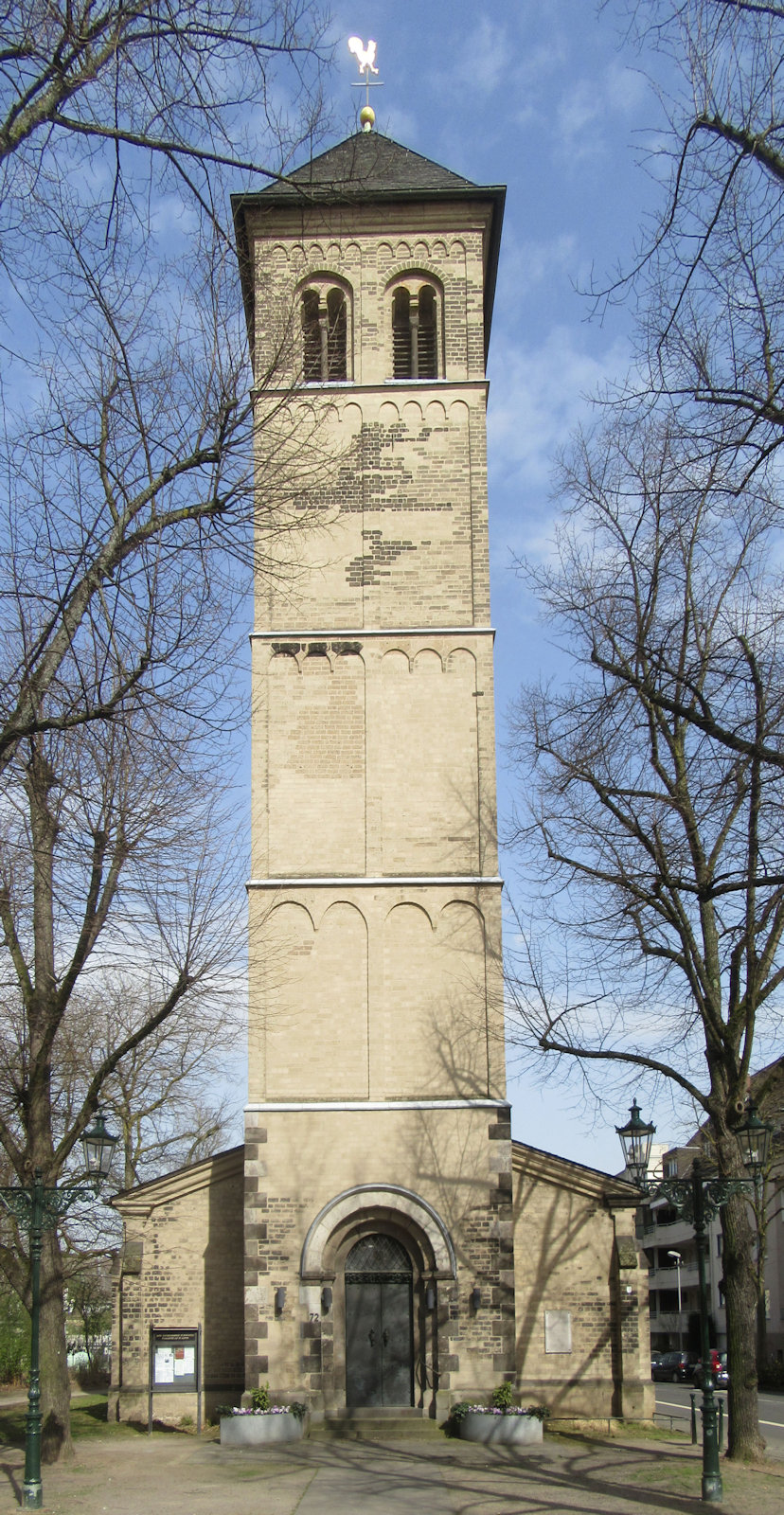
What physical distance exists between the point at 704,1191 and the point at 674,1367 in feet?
106

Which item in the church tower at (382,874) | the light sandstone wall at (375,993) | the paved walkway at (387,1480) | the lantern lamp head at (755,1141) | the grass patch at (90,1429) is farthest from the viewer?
the light sandstone wall at (375,993)

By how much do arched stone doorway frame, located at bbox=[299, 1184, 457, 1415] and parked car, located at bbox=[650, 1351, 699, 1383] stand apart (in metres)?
24.7

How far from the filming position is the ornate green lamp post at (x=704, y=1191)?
12.6 meters

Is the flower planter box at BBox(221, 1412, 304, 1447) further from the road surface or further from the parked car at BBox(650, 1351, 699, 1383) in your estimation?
the parked car at BBox(650, 1351, 699, 1383)

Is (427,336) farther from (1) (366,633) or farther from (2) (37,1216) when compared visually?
(2) (37,1216)

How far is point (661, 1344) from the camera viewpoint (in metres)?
67.0

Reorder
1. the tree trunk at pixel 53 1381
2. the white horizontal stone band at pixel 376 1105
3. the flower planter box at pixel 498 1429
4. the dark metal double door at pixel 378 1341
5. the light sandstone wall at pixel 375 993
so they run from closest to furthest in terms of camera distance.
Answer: the tree trunk at pixel 53 1381 → the flower planter box at pixel 498 1429 → the dark metal double door at pixel 378 1341 → the white horizontal stone band at pixel 376 1105 → the light sandstone wall at pixel 375 993

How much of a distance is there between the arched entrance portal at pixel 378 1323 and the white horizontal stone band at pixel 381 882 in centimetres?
465

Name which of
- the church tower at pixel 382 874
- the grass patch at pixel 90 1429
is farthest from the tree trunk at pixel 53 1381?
the church tower at pixel 382 874

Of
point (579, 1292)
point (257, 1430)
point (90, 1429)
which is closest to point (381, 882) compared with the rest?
point (579, 1292)

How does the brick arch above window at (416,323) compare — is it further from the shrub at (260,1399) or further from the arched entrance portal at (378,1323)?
the shrub at (260,1399)

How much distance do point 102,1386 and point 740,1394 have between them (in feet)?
85.8

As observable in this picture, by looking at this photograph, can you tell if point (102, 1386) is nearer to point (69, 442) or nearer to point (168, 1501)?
point (168, 1501)

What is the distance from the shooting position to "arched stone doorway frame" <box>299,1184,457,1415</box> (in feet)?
58.2
